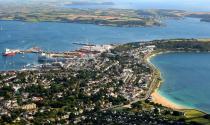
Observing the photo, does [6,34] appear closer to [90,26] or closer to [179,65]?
[90,26]

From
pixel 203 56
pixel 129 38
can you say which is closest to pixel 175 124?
pixel 203 56

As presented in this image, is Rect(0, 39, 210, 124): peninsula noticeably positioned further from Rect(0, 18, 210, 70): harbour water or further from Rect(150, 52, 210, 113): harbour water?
Rect(0, 18, 210, 70): harbour water

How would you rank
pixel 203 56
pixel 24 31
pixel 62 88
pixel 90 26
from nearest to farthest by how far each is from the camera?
pixel 62 88 < pixel 203 56 < pixel 24 31 < pixel 90 26

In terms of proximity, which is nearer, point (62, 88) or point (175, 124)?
point (175, 124)

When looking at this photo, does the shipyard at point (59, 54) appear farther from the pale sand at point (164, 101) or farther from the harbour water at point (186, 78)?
the pale sand at point (164, 101)

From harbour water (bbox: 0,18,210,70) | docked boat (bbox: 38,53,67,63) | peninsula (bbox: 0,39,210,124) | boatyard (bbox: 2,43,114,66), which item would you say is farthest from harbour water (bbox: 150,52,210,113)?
harbour water (bbox: 0,18,210,70)

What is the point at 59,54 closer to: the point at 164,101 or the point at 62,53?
the point at 62,53
